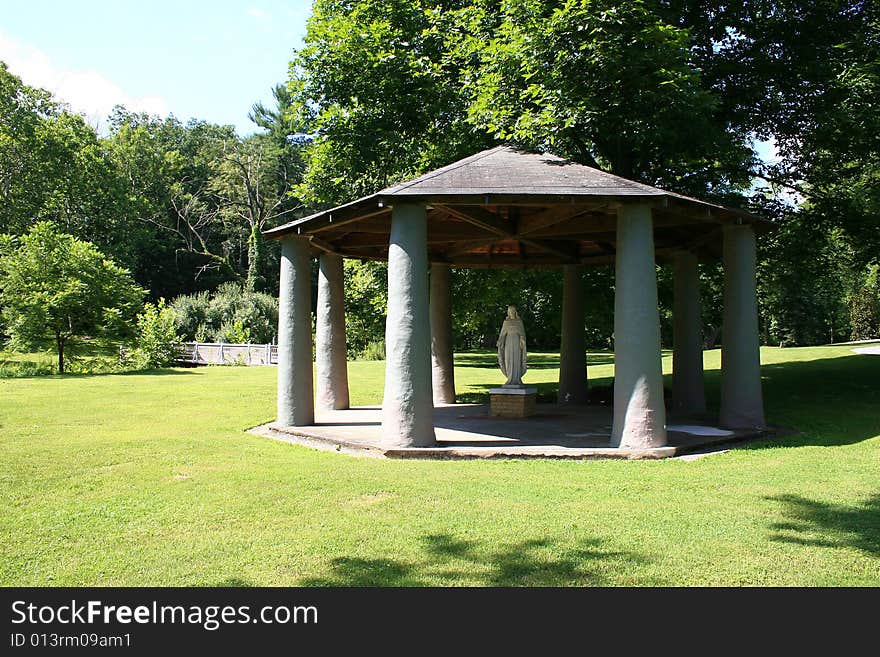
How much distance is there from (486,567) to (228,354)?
1353 inches

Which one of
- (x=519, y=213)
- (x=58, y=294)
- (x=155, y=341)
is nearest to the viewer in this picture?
(x=519, y=213)

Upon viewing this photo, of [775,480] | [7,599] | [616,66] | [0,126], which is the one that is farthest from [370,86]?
[0,126]

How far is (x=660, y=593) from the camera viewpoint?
201 inches

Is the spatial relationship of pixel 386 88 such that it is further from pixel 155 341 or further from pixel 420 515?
pixel 155 341

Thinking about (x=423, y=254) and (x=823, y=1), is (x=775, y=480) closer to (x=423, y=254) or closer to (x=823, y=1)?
(x=423, y=254)

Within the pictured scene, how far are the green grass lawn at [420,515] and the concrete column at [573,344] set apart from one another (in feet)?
22.6

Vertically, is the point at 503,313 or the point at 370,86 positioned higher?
the point at 370,86

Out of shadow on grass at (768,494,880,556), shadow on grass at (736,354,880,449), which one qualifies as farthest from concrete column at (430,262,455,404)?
shadow on grass at (768,494,880,556)

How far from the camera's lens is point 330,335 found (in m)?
16.3

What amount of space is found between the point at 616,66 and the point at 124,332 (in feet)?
83.2

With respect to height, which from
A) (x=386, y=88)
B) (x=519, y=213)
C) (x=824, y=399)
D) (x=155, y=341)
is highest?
(x=386, y=88)

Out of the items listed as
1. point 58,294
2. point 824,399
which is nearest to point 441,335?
point 824,399

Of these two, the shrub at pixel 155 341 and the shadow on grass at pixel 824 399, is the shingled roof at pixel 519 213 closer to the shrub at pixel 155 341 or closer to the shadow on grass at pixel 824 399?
the shadow on grass at pixel 824 399

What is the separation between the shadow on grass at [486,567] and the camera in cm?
538
